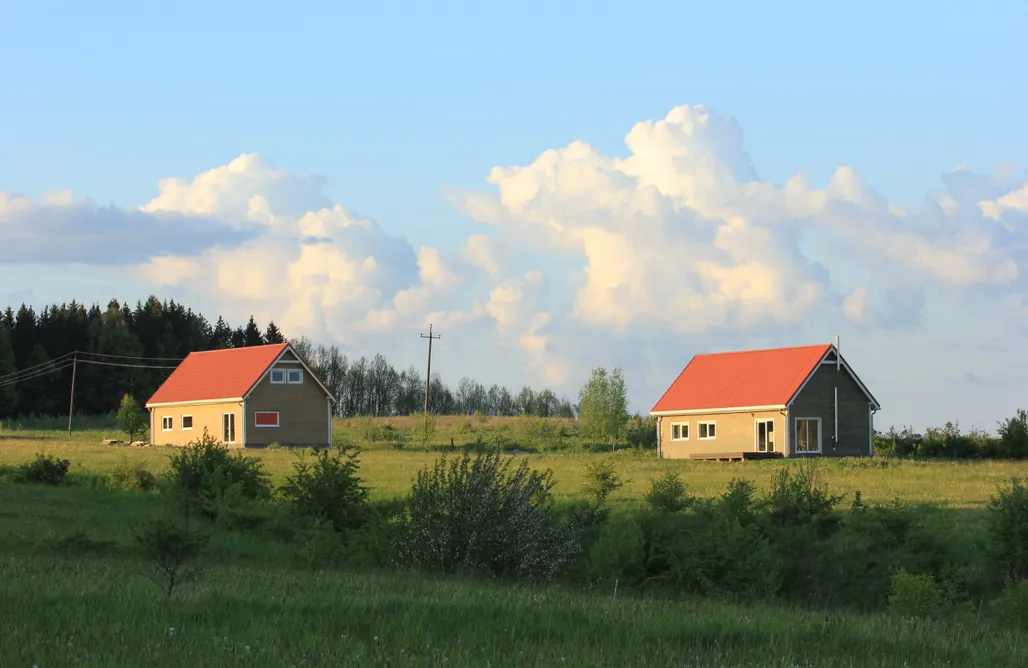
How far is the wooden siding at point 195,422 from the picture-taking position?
62031 mm

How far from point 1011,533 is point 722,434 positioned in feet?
136

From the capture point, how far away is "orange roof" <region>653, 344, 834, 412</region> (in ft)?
186

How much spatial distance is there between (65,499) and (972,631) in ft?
67.9

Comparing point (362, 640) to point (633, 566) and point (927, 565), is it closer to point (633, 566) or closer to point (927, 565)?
point (633, 566)

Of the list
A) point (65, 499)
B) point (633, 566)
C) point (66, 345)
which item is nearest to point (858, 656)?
point (633, 566)

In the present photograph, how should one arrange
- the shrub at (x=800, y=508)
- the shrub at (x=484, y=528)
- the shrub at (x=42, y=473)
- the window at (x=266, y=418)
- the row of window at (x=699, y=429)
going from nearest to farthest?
the shrub at (x=484, y=528) < the shrub at (x=800, y=508) < the shrub at (x=42, y=473) < the row of window at (x=699, y=429) < the window at (x=266, y=418)

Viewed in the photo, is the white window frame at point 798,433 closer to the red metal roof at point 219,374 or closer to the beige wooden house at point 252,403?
the beige wooden house at point 252,403

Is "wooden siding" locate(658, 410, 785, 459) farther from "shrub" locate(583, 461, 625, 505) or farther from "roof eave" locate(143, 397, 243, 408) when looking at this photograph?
"shrub" locate(583, 461, 625, 505)

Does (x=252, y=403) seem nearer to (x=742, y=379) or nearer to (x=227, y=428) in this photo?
(x=227, y=428)

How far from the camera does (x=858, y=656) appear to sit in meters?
9.60

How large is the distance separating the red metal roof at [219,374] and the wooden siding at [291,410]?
689 mm

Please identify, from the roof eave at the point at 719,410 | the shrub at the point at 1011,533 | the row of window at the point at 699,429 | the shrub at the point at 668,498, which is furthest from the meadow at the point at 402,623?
the row of window at the point at 699,429

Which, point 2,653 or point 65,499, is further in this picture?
point 65,499

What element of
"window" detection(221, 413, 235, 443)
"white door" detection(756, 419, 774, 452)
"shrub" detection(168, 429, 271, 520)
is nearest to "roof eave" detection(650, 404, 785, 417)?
"white door" detection(756, 419, 774, 452)
